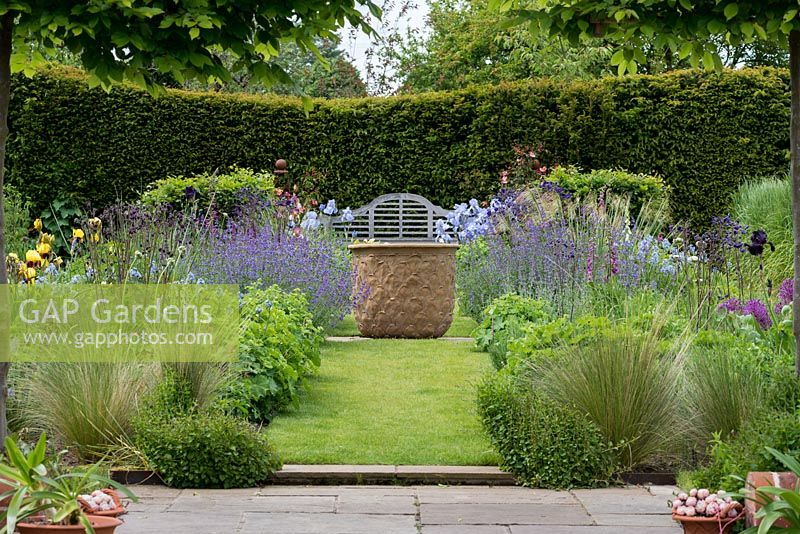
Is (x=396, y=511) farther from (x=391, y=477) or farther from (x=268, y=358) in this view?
(x=268, y=358)

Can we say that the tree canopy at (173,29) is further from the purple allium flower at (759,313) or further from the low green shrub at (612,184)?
the low green shrub at (612,184)

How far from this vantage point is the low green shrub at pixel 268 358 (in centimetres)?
516

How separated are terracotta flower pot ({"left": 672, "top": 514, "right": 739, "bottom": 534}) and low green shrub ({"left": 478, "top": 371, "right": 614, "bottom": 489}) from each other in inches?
41.2

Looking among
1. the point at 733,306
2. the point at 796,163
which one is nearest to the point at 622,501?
the point at 796,163

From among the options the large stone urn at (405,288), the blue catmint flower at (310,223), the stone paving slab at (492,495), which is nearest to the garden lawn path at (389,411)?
the stone paving slab at (492,495)

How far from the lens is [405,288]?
28.0ft

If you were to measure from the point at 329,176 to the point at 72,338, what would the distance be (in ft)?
28.3

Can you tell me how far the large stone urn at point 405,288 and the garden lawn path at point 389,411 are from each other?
57cm

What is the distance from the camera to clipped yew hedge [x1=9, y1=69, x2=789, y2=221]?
12.8m

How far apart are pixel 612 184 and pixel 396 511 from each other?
309 inches

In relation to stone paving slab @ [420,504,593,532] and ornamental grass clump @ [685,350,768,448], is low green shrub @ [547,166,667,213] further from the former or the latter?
stone paving slab @ [420,504,593,532]

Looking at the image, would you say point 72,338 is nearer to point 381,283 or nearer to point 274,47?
point 274,47

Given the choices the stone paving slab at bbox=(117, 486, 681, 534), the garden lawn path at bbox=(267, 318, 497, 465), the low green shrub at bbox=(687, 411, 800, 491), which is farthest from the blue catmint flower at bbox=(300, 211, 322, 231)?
the low green shrub at bbox=(687, 411, 800, 491)

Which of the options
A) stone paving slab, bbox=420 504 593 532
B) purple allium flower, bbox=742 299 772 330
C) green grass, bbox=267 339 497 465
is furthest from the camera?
purple allium flower, bbox=742 299 772 330
